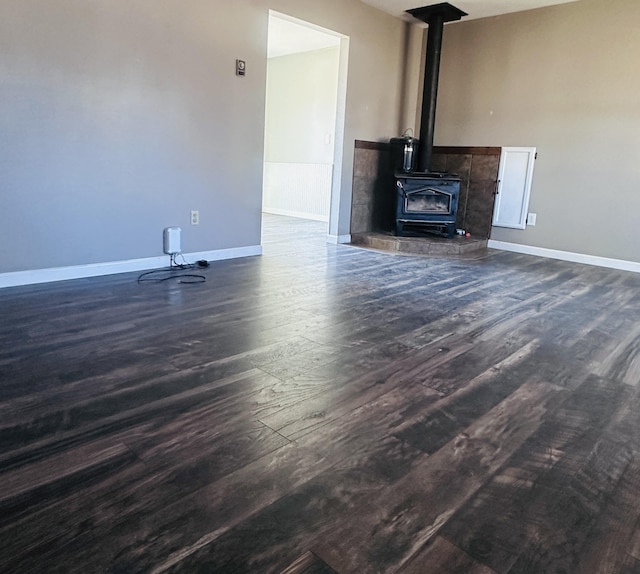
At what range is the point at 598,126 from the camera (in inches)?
186

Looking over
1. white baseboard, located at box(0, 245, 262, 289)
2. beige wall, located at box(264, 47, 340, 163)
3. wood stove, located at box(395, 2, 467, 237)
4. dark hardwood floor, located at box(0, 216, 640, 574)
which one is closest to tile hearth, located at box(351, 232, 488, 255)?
wood stove, located at box(395, 2, 467, 237)

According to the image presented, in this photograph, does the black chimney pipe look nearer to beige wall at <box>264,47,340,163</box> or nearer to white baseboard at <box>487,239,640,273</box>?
white baseboard at <box>487,239,640,273</box>

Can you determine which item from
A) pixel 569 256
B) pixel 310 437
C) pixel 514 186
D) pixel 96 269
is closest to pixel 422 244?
pixel 514 186

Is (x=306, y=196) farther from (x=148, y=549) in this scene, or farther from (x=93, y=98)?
(x=148, y=549)

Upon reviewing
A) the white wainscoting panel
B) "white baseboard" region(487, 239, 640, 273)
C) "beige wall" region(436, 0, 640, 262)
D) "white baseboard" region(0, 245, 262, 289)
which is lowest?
"white baseboard" region(0, 245, 262, 289)

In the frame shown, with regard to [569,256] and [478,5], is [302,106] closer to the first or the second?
[478,5]

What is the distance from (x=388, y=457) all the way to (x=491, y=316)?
178 cm

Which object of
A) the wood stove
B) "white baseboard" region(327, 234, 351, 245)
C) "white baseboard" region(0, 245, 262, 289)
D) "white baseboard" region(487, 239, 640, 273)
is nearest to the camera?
"white baseboard" region(0, 245, 262, 289)

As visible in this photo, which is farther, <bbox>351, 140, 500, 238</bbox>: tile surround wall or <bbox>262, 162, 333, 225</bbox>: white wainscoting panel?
<bbox>262, 162, 333, 225</bbox>: white wainscoting panel

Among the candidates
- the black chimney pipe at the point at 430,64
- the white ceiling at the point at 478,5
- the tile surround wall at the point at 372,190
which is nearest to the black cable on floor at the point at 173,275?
the tile surround wall at the point at 372,190

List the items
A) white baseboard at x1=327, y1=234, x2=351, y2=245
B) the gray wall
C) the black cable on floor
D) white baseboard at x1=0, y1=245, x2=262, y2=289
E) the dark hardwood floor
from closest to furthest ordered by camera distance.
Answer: the dark hardwood floor → the gray wall → white baseboard at x1=0, y1=245, x2=262, y2=289 → the black cable on floor → white baseboard at x1=327, y1=234, x2=351, y2=245

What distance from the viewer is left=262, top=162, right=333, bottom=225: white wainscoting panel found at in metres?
7.40

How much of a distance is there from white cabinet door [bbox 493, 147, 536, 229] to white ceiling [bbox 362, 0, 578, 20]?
140 centimetres

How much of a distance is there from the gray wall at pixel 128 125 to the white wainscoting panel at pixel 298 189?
288cm
